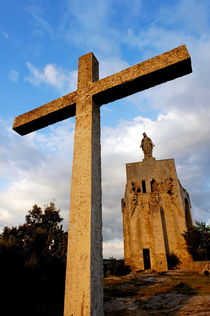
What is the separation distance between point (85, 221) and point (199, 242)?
22917 mm

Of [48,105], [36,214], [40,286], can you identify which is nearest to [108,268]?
[36,214]

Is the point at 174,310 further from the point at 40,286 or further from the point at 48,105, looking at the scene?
the point at 48,105

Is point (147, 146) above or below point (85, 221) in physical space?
above

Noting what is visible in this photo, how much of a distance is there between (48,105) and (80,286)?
2.60 m

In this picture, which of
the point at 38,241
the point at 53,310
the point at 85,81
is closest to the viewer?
the point at 85,81

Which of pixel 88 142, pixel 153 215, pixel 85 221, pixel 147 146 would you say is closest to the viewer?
pixel 85 221

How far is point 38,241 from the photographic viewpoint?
9141 mm

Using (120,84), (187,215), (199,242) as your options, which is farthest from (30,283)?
(187,215)

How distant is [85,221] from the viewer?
2.41 metres

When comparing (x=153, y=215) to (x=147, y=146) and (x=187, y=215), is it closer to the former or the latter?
(x=187, y=215)

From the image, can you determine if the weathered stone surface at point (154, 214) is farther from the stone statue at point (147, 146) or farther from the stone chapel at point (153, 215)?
the stone statue at point (147, 146)

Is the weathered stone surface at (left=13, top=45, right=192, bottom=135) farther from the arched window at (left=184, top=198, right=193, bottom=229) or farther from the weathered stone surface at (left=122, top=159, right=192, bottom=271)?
→ the arched window at (left=184, top=198, right=193, bottom=229)

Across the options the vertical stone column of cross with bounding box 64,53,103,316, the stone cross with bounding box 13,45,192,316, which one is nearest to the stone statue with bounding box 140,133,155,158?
the stone cross with bounding box 13,45,192,316

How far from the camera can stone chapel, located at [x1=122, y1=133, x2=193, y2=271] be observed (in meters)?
23.8
